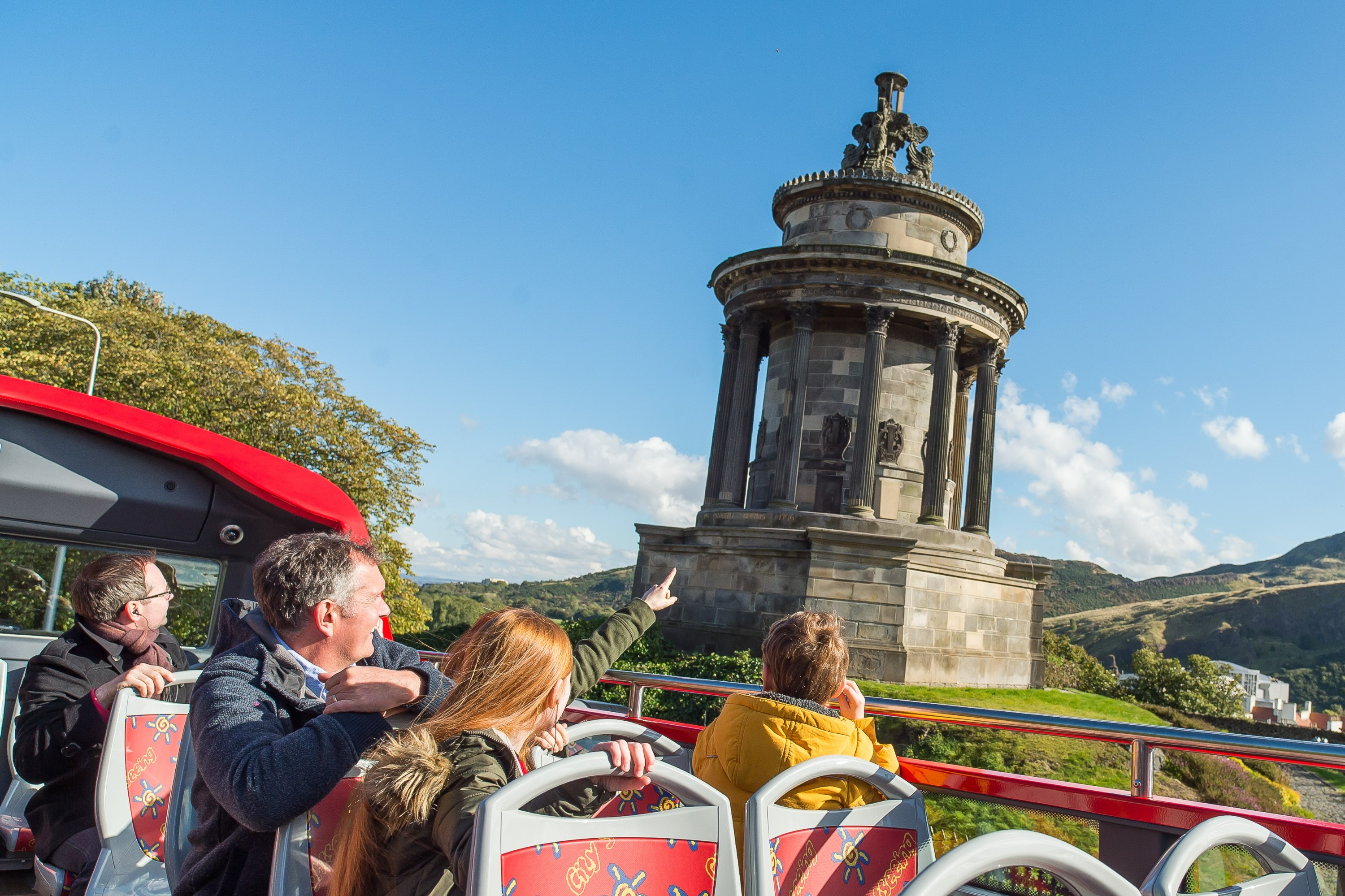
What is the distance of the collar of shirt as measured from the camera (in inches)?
113

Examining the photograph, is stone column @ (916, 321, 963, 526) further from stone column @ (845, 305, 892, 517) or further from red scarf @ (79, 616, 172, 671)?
red scarf @ (79, 616, 172, 671)

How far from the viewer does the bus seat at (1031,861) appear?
1.78 m

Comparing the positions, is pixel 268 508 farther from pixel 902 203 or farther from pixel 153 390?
pixel 153 390

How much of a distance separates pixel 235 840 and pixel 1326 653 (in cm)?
13259

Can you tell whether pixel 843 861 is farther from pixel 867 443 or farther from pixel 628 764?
pixel 867 443

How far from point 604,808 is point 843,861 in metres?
0.69

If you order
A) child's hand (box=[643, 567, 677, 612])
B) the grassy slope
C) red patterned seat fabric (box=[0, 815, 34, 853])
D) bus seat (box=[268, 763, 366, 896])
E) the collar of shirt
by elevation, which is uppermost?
child's hand (box=[643, 567, 677, 612])

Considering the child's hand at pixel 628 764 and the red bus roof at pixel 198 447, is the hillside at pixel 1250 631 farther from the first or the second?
the child's hand at pixel 628 764

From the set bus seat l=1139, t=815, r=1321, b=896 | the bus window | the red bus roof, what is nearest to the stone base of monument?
the red bus roof

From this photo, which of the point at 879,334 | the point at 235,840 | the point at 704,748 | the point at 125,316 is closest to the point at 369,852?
the point at 235,840

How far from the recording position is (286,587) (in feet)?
9.44

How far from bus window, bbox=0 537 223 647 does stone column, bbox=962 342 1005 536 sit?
21822 millimetres

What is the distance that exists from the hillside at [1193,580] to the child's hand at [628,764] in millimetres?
114456

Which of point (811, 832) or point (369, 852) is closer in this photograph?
point (369, 852)
